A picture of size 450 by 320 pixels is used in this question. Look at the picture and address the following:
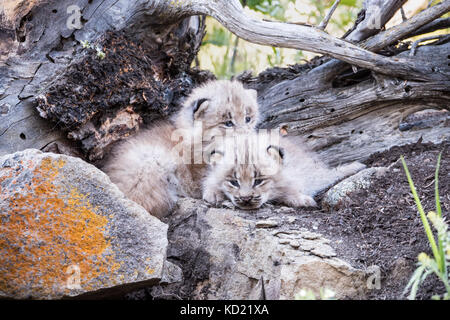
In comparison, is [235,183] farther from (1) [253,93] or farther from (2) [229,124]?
(1) [253,93]

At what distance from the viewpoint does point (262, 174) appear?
4.41 m

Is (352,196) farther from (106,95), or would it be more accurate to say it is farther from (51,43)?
(51,43)

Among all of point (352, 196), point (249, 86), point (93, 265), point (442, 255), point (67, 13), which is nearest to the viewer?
point (442, 255)

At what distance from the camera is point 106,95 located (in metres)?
4.40

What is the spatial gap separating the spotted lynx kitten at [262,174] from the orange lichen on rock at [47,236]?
1.56 meters

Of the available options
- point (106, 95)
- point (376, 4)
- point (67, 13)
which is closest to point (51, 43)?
point (67, 13)

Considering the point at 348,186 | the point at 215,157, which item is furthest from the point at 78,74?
the point at 348,186

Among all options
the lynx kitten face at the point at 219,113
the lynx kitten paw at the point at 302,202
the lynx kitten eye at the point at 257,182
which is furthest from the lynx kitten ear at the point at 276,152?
the lynx kitten face at the point at 219,113

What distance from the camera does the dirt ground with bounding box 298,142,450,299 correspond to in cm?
302

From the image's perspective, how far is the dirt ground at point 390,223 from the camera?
302cm

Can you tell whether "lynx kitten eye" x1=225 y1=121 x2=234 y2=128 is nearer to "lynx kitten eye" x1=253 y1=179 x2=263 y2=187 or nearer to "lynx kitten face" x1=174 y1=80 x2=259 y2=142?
"lynx kitten face" x1=174 y1=80 x2=259 y2=142

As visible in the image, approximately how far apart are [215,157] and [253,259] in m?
1.54

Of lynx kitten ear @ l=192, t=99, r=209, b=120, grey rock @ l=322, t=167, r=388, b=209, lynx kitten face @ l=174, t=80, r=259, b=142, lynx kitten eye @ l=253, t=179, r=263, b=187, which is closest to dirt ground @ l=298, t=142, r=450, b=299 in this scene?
grey rock @ l=322, t=167, r=388, b=209

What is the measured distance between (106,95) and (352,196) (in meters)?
2.47
